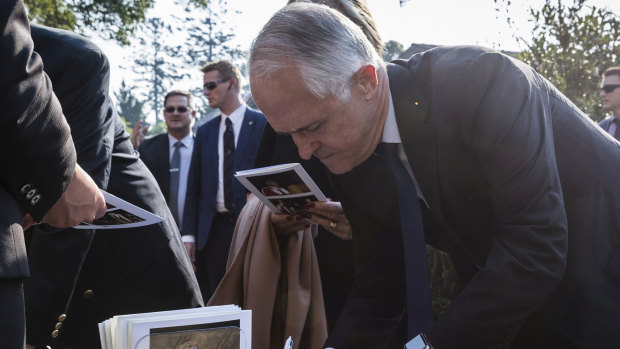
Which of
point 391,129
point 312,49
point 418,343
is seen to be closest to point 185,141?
point 391,129

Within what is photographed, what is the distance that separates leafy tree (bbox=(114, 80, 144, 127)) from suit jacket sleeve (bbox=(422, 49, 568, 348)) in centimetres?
Answer: 6832

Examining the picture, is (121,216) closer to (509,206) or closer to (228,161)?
(509,206)

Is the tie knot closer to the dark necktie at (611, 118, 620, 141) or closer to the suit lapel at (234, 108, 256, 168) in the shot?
the suit lapel at (234, 108, 256, 168)

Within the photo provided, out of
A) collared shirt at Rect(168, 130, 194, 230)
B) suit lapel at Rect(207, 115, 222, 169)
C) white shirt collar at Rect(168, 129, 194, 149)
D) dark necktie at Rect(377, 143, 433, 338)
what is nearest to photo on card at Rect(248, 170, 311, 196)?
dark necktie at Rect(377, 143, 433, 338)

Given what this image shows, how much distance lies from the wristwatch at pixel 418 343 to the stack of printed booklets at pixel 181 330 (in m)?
0.41

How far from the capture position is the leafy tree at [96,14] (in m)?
11.0

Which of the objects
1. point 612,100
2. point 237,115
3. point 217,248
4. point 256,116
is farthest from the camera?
point 612,100

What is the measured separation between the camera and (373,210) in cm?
207

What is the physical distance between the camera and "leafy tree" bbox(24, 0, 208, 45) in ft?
36.1

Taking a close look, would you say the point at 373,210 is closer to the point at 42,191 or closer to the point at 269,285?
the point at 269,285

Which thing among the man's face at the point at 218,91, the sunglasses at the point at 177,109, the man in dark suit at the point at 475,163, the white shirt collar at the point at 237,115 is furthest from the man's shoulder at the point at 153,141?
the man in dark suit at the point at 475,163

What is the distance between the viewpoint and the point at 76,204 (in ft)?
4.91

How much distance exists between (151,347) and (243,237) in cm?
136

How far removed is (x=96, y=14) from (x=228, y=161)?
830 cm
